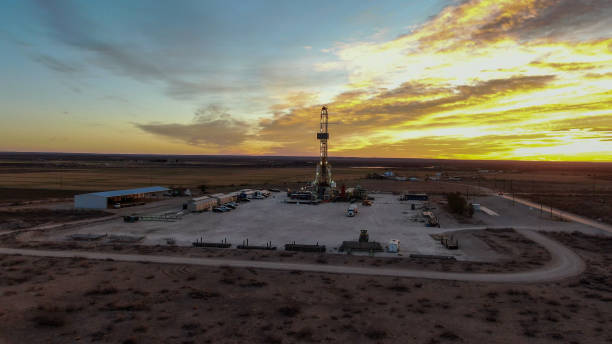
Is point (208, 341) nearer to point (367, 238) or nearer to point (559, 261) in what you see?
point (367, 238)

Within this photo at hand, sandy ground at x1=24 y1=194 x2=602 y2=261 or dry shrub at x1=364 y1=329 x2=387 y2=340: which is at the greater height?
dry shrub at x1=364 y1=329 x2=387 y2=340

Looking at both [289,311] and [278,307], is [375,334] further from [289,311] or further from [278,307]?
[278,307]

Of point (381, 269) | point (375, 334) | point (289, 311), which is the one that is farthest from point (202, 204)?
point (375, 334)

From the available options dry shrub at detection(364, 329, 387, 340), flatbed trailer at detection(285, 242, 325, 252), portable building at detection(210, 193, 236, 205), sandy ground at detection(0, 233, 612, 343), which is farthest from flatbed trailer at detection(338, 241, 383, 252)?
portable building at detection(210, 193, 236, 205)

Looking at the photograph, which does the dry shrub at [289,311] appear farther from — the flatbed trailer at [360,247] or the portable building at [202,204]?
the portable building at [202,204]

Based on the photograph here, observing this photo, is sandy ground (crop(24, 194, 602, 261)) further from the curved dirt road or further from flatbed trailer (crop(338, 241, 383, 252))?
the curved dirt road
